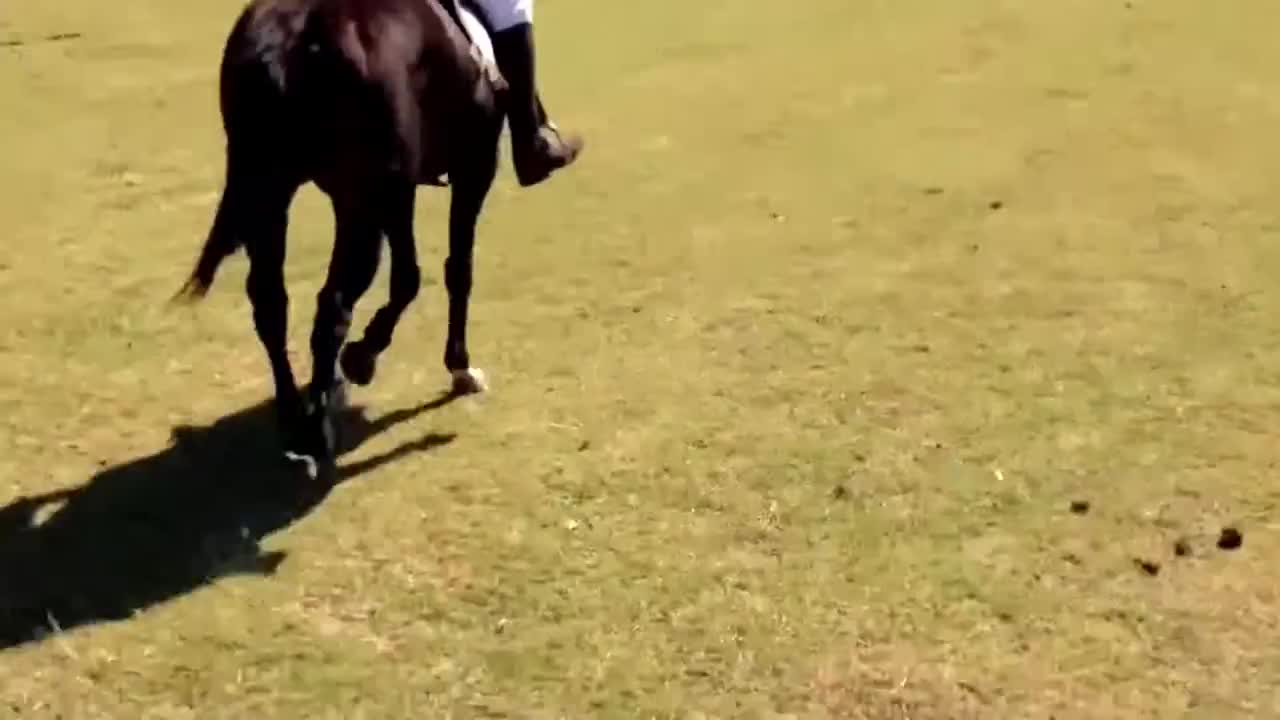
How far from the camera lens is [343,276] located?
419cm

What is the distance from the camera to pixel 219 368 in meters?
5.12

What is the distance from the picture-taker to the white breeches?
457 cm

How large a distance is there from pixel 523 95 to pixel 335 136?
0.89 meters

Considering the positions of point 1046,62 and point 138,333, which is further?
point 1046,62

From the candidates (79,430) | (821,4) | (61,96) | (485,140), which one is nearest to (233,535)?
(79,430)

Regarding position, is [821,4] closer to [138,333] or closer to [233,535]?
[138,333]

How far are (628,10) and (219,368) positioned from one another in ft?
16.4

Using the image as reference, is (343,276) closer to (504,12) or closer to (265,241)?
(265,241)

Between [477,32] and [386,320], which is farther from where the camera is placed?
[386,320]

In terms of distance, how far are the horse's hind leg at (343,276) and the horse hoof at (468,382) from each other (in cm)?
65

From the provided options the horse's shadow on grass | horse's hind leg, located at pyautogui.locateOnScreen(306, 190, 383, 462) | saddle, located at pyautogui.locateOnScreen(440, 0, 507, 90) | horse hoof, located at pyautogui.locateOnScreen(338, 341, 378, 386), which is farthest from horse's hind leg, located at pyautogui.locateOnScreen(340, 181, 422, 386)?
saddle, located at pyautogui.locateOnScreen(440, 0, 507, 90)

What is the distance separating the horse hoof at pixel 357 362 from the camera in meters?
4.72

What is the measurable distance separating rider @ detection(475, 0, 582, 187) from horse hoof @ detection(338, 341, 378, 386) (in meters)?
0.73

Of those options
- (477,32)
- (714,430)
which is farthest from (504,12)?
(714,430)
